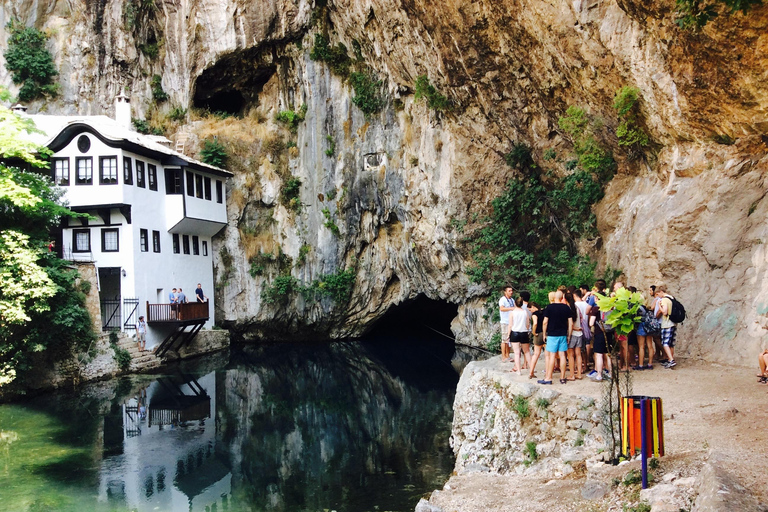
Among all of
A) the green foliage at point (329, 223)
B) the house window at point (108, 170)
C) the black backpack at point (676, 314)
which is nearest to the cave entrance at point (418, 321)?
the green foliage at point (329, 223)

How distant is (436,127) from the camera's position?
1091 inches

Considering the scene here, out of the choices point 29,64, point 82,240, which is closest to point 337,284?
point 82,240

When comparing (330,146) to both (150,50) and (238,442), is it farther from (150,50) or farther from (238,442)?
(238,442)

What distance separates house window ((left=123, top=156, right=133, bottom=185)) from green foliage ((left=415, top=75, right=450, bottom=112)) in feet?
41.3

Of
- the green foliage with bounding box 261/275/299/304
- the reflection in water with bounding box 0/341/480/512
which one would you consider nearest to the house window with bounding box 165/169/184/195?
the green foliage with bounding box 261/275/299/304

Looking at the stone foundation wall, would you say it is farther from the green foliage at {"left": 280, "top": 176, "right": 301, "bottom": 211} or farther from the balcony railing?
the green foliage at {"left": 280, "top": 176, "right": 301, "bottom": 211}

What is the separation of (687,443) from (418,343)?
26728mm

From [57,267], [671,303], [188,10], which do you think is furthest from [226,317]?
[671,303]

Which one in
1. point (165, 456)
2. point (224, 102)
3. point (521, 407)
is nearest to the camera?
point (521, 407)

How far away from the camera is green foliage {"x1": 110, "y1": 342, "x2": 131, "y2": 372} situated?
2480 centimetres

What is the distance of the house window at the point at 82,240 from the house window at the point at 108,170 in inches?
93.1

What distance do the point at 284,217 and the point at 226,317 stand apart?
239 inches

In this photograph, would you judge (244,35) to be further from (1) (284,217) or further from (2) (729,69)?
(2) (729,69)

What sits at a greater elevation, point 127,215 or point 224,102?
point 224,102
